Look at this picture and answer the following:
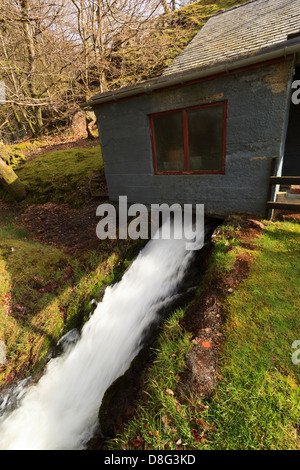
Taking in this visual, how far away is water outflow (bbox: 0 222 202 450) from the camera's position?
3.65 metres

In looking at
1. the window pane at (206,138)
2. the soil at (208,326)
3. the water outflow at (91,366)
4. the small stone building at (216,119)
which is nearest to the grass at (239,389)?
the soil at (208,326)

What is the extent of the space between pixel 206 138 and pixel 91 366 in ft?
20.6

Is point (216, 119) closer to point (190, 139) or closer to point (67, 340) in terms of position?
point (190, 139)

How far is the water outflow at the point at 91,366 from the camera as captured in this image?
Answer: 3650 mm

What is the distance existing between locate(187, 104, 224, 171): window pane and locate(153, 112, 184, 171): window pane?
0.32m

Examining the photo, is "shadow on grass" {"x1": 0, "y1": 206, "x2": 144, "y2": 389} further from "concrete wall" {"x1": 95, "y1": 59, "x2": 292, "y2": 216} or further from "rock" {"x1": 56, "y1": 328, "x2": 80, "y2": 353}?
"concrete wall" {"x1": 95, "y1": 59, "x2": 292, "y2": 216}

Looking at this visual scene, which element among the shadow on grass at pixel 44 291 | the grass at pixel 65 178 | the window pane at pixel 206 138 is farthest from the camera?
the grass at pixel 65 178

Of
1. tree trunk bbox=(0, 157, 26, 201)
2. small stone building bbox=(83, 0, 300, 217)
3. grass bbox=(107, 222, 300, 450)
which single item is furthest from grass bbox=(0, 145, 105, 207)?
grass bbox=(107, 222, 300, 450)

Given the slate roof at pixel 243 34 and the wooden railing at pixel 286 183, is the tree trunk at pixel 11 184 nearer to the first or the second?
the slate roof at pixel 243 34

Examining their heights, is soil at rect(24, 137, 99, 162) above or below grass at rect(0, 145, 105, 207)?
above

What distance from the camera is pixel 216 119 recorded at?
582 cm

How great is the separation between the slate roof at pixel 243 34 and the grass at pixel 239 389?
17.0 feet

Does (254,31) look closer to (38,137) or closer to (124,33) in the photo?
(124,33)

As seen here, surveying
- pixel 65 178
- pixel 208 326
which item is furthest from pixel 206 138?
pixel 65 178
